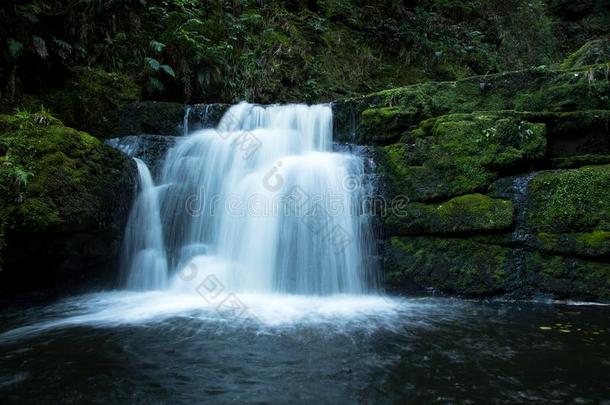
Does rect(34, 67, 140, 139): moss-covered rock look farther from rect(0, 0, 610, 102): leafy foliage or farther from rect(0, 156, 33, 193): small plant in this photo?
rect(0, 156, 33, 193): small plant

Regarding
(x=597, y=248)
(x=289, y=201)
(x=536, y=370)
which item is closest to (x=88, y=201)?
(x=289, y=201)

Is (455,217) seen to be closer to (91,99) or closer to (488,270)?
(488,270)

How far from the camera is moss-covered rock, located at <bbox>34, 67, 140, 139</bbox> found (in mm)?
8641

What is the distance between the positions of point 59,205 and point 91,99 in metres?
4.36

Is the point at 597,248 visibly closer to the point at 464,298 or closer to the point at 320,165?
the point at 464,298

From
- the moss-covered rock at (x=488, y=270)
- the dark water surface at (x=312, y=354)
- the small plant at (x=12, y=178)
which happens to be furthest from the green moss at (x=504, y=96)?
the small plant at (x=12, y=178)

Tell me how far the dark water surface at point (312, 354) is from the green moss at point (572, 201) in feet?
3.53

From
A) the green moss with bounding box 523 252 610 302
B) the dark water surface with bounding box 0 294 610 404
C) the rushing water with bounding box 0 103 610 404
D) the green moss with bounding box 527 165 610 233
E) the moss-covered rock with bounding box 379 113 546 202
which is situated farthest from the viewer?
the moss-covered rock with bounding box 379 113 546 202

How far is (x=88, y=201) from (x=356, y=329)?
3877 mm

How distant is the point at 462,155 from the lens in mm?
6301

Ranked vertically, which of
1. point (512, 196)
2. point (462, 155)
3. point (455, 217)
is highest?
point (462, 155)

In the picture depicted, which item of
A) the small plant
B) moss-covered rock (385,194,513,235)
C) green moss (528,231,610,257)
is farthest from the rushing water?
the small plant

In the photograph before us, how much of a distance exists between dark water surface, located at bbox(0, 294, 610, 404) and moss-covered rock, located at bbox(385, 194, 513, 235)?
107 centimetres

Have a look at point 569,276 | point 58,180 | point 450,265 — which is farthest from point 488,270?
point 58,180
